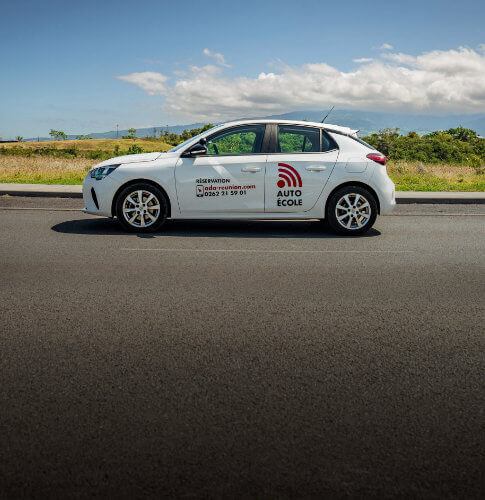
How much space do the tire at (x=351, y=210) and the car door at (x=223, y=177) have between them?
3.80 feet

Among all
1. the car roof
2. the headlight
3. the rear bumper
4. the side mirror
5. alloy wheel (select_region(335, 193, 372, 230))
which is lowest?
alloy wheel (select_region(335, 193, 372, 230))

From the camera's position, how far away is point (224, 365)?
13.1ft

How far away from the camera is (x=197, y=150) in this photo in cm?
967

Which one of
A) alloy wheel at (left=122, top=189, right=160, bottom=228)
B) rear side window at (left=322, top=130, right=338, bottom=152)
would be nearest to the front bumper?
alloy wheel at (left=122, top=189, right=160, bottom=228)

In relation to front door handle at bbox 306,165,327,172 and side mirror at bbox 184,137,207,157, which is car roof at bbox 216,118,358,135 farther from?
front door handle at bbox 306,165,327,172

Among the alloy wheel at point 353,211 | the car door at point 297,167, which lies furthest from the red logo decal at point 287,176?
the alloy wheel at point 353,211

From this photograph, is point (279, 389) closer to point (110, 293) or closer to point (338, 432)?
point (338, 432)

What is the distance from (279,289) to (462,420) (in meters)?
3.09

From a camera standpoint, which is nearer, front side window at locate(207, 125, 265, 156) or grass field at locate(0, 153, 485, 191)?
front side window at locate(207, 125, 265, 156)

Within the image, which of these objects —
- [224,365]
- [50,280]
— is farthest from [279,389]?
[50,280]

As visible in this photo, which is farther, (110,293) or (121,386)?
(110,293)

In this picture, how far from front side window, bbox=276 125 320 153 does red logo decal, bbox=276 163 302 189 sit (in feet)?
1.03

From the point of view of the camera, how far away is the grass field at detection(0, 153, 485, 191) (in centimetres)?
1946

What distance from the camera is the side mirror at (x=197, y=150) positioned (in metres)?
9.65
